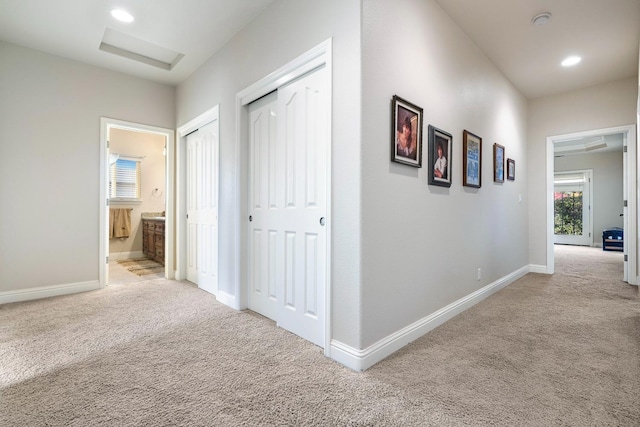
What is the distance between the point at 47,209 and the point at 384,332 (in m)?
3.83

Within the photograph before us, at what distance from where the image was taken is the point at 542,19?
2.83 metres

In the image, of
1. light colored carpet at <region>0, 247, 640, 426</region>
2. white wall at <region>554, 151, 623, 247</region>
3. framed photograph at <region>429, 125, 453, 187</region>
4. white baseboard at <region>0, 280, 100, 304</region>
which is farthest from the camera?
white wall at <region>554, 151, 623, 247</region>

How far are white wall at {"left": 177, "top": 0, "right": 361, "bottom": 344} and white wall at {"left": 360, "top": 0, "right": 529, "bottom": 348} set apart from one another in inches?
2.9

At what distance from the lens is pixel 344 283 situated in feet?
6.29

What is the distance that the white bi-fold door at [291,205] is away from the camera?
2.18 m

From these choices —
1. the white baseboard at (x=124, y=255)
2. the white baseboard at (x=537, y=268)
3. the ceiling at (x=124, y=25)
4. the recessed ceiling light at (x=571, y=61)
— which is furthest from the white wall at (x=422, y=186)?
the white baseboard at (x=124, y=255)

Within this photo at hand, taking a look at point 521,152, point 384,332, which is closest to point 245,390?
point 384,332

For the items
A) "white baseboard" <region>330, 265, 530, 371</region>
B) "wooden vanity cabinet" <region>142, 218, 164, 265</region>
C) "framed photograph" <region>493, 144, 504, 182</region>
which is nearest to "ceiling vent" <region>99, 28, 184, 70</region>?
"wooden vanity cabinet" <region>142, 218, 164, 265</region>

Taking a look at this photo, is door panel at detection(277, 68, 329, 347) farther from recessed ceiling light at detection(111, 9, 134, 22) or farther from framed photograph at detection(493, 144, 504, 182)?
framed photograph at detection(493, 144, 504, 182)

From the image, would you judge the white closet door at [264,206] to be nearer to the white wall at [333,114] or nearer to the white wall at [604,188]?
the white wall at [333,114]

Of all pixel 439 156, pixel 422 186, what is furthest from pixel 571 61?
pixel 422 186

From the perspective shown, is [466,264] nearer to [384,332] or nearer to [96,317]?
[384,332]

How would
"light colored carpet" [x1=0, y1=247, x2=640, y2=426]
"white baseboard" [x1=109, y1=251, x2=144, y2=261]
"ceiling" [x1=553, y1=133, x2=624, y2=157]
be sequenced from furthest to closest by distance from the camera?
"ceiling" [x1=553, y1=133, x2=624, y2=157] < "white baseboard" [x1=109, y1=251, x2=144, y2=261] < "light colored carpet" [x1=0, y1=247, x2=640, y2=426]

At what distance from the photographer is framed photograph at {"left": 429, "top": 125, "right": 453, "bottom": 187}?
2434mm
